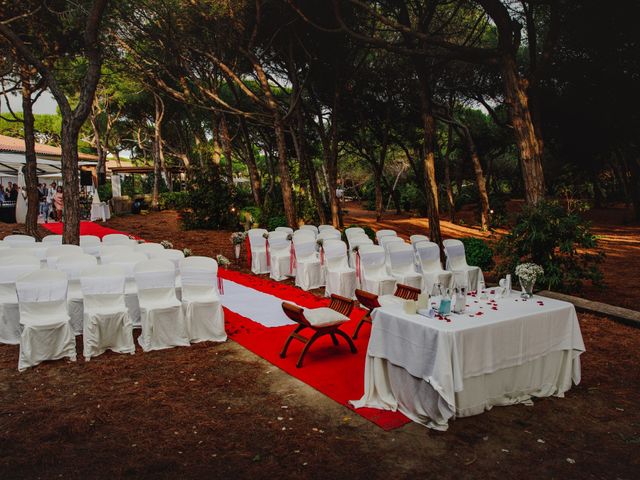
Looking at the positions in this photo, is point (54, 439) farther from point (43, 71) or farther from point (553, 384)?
point (43, 71)

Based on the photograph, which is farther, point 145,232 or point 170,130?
point 170,130

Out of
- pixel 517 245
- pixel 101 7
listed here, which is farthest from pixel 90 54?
pixel 517 245

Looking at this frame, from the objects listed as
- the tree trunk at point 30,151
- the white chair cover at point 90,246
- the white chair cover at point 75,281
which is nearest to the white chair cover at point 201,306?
the white chair cover at point 75,281

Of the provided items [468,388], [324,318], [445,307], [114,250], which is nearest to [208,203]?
[114,250]

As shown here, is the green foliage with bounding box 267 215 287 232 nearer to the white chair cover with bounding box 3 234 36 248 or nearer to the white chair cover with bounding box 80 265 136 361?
the white chair cover with bounding box 3 234 36 248

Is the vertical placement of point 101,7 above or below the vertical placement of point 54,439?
above

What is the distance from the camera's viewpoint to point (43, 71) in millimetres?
9336

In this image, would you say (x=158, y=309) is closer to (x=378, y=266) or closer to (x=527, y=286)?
(x=378, y=266)

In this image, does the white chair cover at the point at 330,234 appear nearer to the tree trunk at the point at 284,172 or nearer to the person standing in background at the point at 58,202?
the tree trunk at the point at 284,172

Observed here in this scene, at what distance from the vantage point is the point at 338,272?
349 inches

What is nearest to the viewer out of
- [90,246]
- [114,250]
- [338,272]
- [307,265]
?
[114,250]

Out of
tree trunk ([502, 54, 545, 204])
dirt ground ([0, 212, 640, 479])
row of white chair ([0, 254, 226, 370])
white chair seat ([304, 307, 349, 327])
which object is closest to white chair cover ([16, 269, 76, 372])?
row of white chair ([0, 254, 226, 370])

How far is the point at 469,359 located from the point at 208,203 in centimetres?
1427

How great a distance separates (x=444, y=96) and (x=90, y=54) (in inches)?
574
